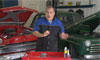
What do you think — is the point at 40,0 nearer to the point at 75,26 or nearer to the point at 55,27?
the point at 75,26

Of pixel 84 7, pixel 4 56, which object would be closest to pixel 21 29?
pixel 4 56

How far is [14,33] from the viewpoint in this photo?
9.77 feet

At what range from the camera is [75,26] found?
300 centimetres

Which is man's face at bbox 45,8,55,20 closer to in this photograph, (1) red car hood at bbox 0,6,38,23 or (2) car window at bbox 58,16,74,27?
(1) red car hood at bbox 0,6,38,23

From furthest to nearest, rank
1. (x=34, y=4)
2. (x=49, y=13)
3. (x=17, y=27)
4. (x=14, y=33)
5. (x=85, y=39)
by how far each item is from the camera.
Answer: (x=34, y=4) < (x=17, y=27) < (x=14, y=33) < (x=85, y=39) < (x=49, y=13)

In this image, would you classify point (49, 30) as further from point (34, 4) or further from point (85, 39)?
point (34, 4)

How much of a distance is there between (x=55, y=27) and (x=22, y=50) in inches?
34.8

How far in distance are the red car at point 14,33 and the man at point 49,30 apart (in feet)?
1.72

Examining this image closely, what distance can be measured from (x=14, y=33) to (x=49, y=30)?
1095mm

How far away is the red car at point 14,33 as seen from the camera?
8.38 feet

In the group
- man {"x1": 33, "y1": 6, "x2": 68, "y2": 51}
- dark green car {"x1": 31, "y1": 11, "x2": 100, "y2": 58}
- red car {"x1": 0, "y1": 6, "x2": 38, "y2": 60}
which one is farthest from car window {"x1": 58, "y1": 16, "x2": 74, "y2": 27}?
man {"x1": 33, "y1": 6, "x2": 68, "y2": 51}

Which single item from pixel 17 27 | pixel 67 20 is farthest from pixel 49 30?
pixel 67 20

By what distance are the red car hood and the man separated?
61cm

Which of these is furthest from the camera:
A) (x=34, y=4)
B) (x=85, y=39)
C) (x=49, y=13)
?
(x=34, y=4)
